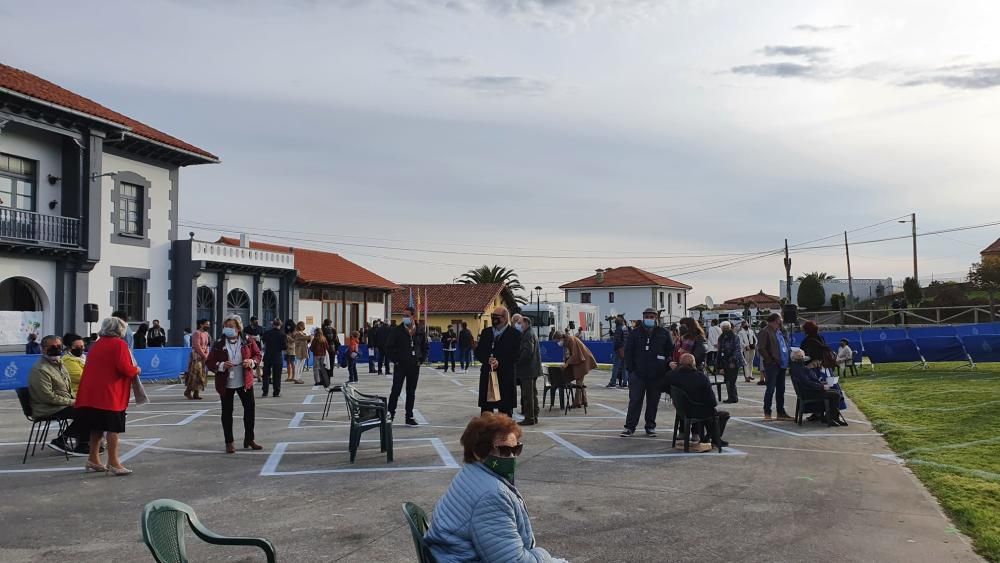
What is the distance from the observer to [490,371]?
11688 mm

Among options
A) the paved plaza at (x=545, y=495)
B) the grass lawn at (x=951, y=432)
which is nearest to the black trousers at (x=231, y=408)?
the paved plaza at (x=545, y=495)

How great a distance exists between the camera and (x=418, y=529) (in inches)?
151

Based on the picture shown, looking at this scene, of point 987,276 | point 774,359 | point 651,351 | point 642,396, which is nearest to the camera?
point 651,351

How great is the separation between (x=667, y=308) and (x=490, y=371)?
261ft

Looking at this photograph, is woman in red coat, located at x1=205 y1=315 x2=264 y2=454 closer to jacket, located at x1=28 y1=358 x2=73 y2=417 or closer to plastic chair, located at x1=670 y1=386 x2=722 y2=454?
jacket, located at x1=28 y1=358 x2=73 y2=417

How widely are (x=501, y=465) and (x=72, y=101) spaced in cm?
2626

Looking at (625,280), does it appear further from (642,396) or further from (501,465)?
(501,465)

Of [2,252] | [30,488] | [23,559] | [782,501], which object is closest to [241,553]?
[23,559]

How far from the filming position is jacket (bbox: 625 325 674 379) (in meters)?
12.0

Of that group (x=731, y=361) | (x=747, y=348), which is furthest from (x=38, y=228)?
(x=747, y=348)

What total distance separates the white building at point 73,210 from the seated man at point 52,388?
1486 centimetres

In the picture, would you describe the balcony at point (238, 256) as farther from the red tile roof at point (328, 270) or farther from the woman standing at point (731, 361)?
the woman standing at point (731, 361)

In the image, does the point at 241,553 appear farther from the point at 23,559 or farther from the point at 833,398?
the point at 833,398

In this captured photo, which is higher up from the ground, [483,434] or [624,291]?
[624,291]
